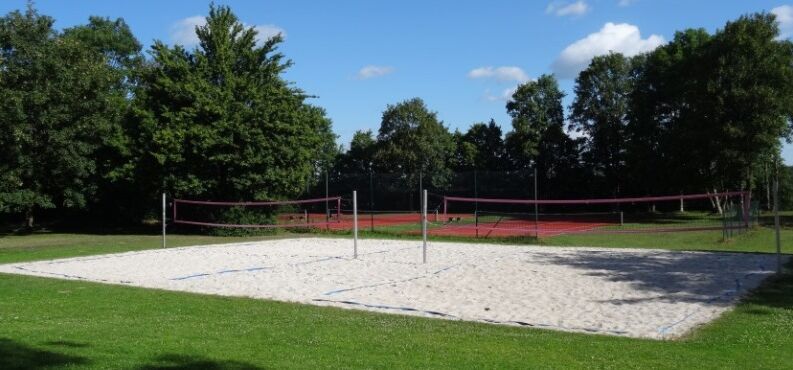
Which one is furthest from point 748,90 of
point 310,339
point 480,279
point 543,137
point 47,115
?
point 310,339

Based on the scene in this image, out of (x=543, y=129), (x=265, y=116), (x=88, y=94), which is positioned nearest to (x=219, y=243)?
(x=265, y=116)

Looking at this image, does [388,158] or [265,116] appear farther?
[388,158]

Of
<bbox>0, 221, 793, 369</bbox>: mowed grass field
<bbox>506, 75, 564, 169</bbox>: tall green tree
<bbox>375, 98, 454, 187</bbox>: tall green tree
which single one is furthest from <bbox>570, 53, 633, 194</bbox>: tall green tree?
<bbox>0, 221, 793, 369</bbox>: mowed grass field

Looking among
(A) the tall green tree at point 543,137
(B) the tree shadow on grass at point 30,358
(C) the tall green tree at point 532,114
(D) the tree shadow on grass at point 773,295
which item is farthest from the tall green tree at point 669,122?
(B) the tree shadow on grass at point 30,358

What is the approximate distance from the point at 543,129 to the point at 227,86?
34127 mm

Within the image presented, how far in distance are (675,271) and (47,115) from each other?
21.2m

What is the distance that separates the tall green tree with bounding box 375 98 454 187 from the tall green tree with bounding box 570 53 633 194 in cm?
1057

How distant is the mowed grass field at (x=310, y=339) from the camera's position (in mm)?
5262

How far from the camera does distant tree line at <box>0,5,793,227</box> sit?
2244 cm

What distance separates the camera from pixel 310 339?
6.18m

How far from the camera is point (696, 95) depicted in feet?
107

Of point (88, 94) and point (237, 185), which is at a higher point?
point (88, 94)

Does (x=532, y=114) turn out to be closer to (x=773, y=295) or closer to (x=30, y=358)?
(x=773, y=295)

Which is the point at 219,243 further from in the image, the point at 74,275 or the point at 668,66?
the point at 668,66
